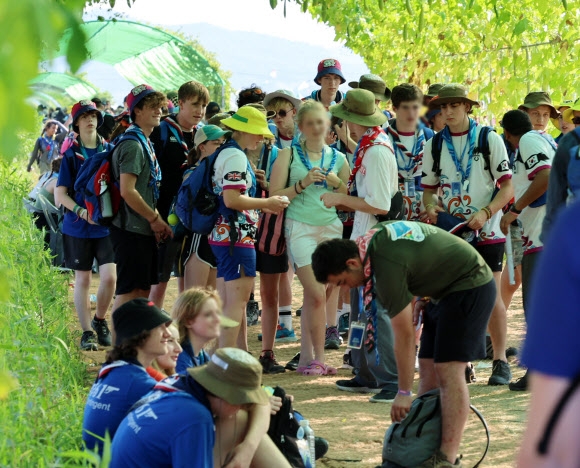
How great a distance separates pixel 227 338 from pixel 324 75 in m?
3.30

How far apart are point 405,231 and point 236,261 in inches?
92.2

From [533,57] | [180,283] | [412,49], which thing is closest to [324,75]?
[533,57]

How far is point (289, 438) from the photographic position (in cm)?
514

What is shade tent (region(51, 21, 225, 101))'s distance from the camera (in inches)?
1197

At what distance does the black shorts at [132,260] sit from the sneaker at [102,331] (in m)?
1.41

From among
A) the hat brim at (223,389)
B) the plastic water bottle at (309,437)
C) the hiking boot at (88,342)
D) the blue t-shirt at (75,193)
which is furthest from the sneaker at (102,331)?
the hat brim at (223,389)

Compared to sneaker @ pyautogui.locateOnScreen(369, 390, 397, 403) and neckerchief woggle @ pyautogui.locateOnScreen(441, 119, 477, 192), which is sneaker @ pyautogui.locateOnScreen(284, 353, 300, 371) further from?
neckerchief woggle @ pyautogui.locateOnScreen(441, 119, 477, 192)

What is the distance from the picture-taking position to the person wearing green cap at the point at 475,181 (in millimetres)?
7410

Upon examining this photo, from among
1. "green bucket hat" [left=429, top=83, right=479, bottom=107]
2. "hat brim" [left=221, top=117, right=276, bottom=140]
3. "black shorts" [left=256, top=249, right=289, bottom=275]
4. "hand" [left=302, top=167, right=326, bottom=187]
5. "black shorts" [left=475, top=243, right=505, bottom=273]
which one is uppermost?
"green bucket hat" [left=429, top=83, right=479, bottom=107]

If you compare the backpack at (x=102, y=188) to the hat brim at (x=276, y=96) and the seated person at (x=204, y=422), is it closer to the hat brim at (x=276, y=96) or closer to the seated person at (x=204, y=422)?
the hat brim at (x=276, y=96)

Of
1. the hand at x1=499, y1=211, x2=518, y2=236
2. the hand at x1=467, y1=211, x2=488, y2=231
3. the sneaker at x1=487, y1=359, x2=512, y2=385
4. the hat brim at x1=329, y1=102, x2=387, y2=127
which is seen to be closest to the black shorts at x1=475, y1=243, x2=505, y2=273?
the hand at x1=499, y1=211, x2=518, y2=236

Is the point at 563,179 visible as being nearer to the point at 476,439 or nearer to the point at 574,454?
the point at 476,439

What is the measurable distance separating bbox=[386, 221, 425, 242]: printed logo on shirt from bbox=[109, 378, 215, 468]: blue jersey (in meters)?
1.61

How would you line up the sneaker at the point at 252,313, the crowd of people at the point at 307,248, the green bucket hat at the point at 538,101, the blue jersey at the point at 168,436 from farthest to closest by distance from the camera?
the sneaker at the point at 252,313 → the green bucket hat at the point at 538,101 → the crowd of people at the point at 307,248 → the blue jersey at the point at 168,436
